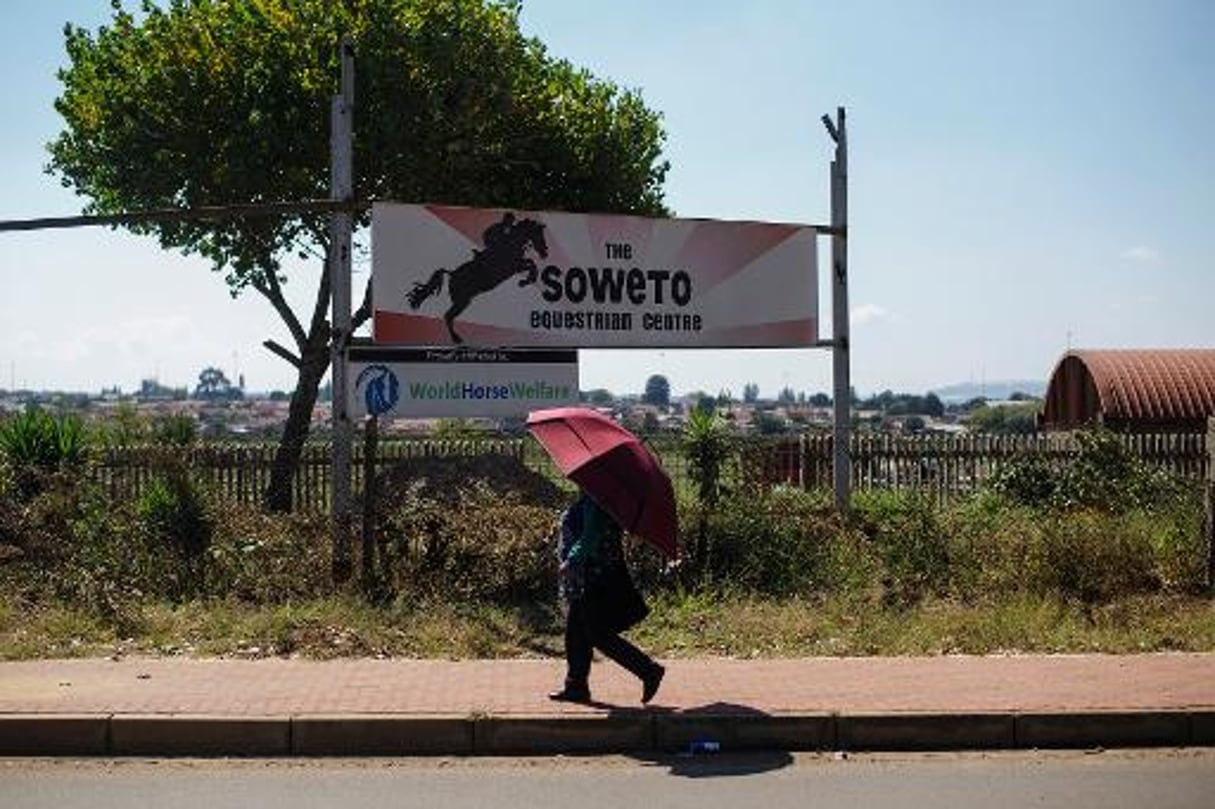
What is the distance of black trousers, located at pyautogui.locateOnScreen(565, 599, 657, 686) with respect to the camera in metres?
7.76

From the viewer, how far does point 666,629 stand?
10102 millimetres

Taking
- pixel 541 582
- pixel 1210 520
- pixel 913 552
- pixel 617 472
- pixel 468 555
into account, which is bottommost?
pixel 541 582

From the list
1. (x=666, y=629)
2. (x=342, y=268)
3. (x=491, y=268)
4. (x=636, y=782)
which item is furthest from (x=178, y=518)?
(x=636, y=782)

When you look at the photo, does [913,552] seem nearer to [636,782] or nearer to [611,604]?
[611,604]

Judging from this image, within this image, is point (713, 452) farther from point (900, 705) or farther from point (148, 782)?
point (148, 782)

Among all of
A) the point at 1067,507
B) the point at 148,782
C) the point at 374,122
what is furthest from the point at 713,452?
the point at 374,122

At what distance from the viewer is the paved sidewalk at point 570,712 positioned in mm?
7316

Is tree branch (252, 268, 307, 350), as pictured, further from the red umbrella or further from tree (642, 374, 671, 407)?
the red umbrella

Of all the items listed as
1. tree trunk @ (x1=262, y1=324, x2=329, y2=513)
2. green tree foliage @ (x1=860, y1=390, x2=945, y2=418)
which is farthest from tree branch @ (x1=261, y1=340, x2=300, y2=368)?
green tree foliage @ (x1=860, y1=390, x2=945, y2=418)

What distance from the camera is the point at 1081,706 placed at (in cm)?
769

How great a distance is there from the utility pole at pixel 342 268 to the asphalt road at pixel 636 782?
4540 millimetres

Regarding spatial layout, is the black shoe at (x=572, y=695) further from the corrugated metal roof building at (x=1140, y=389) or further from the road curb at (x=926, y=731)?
the corrugated metal roof building at (x=1140, y=389)

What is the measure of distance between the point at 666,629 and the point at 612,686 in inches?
70.6

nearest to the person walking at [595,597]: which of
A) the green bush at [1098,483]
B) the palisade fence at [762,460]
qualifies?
the palisade fence at [762,460]
